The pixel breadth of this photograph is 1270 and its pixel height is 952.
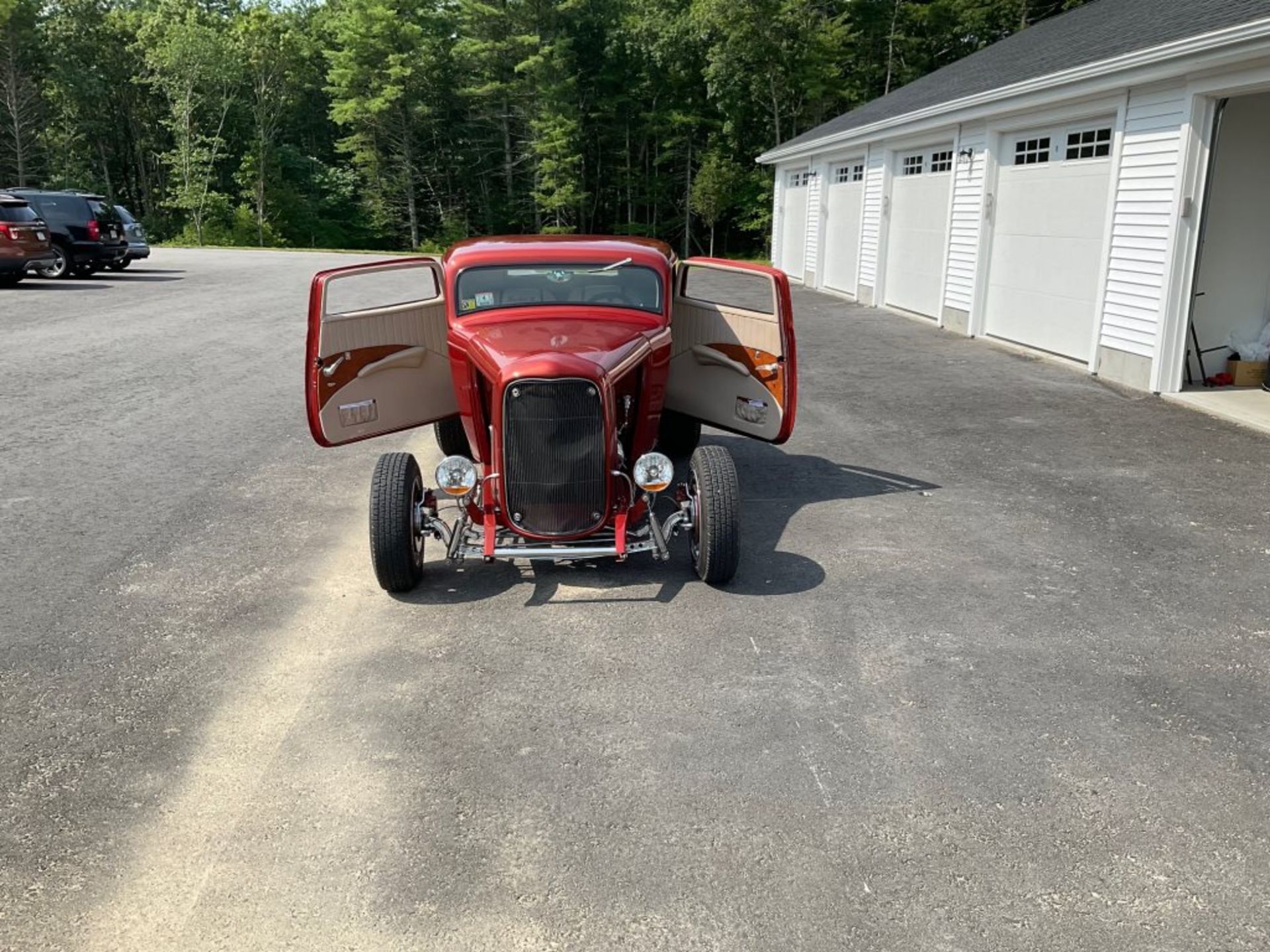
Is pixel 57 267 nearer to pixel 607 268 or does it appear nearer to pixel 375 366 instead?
pixel 375 366

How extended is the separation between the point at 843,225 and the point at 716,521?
1842 cm

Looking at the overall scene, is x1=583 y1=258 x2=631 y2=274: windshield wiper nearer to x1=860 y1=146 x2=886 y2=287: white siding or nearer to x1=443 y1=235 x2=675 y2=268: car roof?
x1=443 y1=235 x2=675 y2=268: car roof

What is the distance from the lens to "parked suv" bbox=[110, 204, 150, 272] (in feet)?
83.5

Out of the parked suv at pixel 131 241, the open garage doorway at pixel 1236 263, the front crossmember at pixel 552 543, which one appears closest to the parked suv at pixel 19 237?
the parked suv at pixel 131 241

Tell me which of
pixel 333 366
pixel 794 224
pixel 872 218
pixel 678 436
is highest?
pixel 872 218

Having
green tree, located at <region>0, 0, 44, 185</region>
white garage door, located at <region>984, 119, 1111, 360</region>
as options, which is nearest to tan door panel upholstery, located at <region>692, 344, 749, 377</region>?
white garage door, located at <region>984, 119, 1111, 360</region>

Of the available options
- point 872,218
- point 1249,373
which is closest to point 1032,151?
point 1249,373

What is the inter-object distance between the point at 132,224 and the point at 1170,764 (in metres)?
28.1

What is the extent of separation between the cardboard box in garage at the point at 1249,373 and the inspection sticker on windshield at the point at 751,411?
689cm

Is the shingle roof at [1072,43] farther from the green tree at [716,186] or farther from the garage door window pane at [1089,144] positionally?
the green tree at [716,186]

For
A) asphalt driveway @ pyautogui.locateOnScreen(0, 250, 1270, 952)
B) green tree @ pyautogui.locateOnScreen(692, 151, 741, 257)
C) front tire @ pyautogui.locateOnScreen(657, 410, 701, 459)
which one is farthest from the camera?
green tree @ pyautogui.locateOnScreen(692, 151, 741, 257)

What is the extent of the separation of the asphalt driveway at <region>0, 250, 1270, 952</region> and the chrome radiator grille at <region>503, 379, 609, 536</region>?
0.44 metres

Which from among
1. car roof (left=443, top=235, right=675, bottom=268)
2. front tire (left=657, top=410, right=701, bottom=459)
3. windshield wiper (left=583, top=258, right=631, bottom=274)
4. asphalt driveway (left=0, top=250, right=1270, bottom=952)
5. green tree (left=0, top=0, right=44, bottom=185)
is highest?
green tree (left=0, top=0, right=44, bottom=185)

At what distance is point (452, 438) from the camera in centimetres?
793
